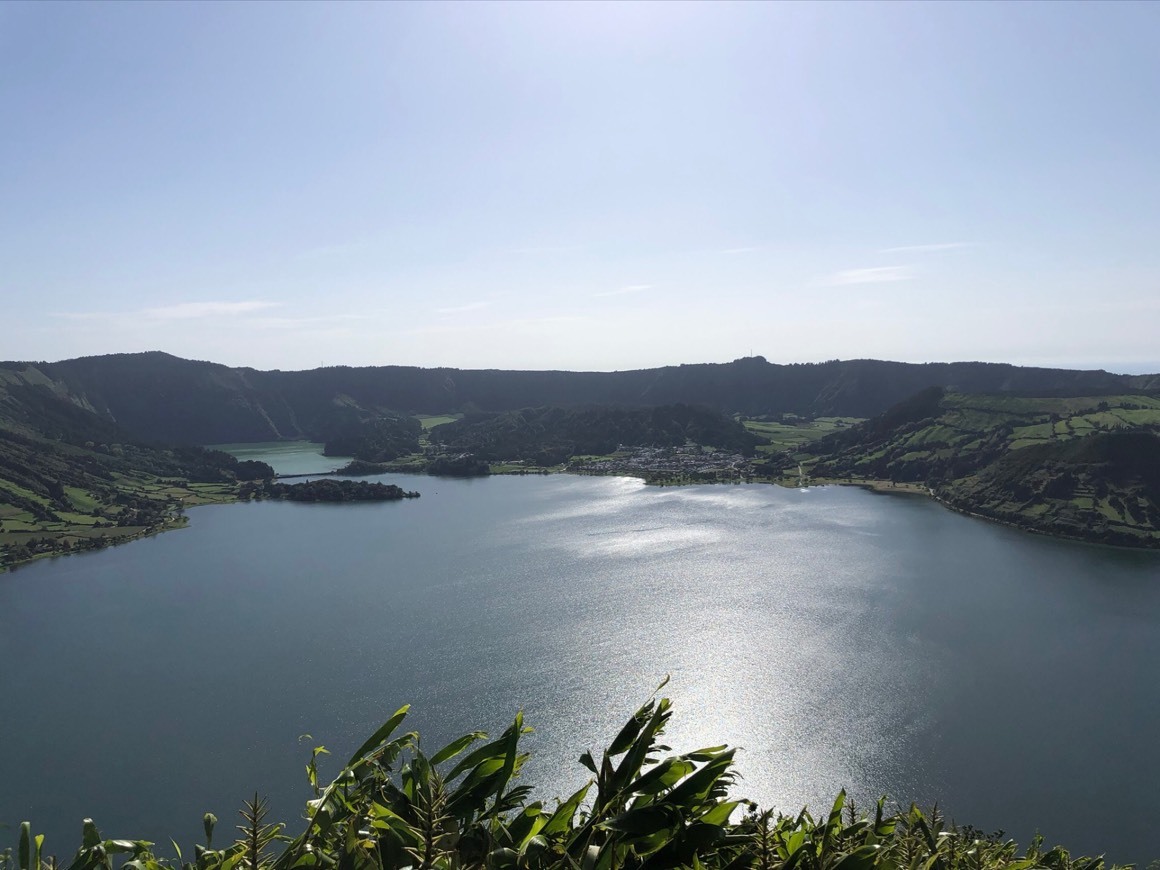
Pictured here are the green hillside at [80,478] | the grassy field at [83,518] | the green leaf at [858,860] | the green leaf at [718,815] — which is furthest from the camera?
the green hillside at [80,478]

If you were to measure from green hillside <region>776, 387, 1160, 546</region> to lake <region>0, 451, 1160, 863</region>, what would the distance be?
12.4 meters

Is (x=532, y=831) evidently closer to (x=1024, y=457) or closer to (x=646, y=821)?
(x=646, y=821)

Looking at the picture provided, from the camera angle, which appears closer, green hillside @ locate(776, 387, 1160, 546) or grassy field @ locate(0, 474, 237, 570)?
grassy field @ locate(0, 474, 237, 570)

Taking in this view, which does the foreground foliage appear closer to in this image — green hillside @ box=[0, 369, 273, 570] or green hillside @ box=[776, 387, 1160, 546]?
green hillside @ box=[0, 369, 273, 570]

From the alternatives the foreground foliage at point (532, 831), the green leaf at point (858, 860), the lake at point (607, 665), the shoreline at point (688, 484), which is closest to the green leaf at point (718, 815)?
the foreground foliage at point (532, 831)

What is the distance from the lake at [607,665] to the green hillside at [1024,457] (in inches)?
488

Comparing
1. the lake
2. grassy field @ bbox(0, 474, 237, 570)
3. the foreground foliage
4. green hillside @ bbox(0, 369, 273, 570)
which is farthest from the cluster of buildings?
the foreground foliage

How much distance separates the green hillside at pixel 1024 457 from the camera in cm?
9900

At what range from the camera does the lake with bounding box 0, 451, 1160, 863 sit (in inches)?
1515

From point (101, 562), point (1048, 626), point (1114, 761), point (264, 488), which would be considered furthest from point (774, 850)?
point (264, 488)

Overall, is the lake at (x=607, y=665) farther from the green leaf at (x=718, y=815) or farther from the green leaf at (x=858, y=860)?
the green leaf at (x=858, y=860)

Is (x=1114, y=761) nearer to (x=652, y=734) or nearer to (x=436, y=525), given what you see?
(x=652, y=734)

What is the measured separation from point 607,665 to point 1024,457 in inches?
3962

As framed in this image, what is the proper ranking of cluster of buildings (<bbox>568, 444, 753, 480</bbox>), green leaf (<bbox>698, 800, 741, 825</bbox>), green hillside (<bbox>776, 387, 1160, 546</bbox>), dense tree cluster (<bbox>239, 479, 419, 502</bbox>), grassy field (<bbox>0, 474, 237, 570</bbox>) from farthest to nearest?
cluster of buildings (<bbox>568, 444, 753, 480</bbox>) → dense tree cluster (<bbox>239, 479, 419, 502</bbox>) → green hillside (<bbox>776, 387, 1160, 546</bbox>) → grassy field (<bbox>0, 474, 237, 570</bbox>) → green leaf (<bbox>698, 800, 741, 825</bbox>)
